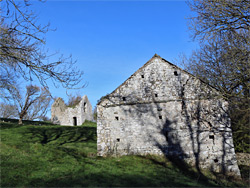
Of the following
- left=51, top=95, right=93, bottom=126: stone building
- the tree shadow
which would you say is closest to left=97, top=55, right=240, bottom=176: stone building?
the tree shadow

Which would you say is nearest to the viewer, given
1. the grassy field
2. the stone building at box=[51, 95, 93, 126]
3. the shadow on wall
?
the grassy field

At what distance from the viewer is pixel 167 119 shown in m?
12.8

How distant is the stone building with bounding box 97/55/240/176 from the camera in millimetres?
12008

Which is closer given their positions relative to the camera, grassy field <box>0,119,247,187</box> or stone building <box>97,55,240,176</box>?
grassy field <box>0,119,247,187</box>

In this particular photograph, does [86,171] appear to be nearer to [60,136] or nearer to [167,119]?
[167,119]

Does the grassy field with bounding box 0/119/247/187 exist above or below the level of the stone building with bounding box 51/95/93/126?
below

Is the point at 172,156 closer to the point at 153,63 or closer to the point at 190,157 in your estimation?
the point at 190,157

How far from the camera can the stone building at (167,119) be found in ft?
39.4

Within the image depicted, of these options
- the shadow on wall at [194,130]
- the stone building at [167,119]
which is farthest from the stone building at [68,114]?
the shadow on wall at [194,130]

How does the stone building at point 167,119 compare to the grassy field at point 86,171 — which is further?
the stone building at point 167,119

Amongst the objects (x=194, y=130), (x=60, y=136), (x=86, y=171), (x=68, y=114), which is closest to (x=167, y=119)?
(x=194, y=130)

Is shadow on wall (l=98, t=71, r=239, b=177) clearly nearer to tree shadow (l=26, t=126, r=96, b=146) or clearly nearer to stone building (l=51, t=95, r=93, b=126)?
tree shadow (l=26, t=126, r=96, b=146)

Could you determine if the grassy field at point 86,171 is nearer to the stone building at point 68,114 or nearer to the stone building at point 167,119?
the stone building at point 167,119

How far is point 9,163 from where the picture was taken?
949 cm
